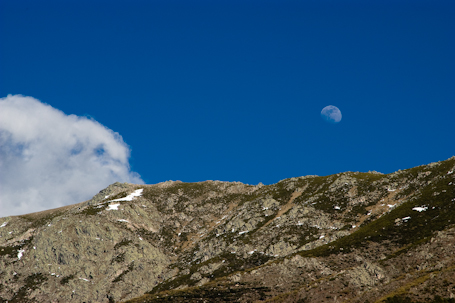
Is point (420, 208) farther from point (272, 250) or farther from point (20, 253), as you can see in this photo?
point (20, 253)

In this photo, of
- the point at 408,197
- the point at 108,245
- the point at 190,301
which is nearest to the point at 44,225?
the point at 108,245

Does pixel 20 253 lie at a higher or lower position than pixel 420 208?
higher

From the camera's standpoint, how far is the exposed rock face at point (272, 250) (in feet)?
292

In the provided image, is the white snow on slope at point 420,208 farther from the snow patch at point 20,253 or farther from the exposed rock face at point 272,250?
the snow patch at point 20,253

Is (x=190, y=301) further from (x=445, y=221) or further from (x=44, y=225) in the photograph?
(x=44, y=225)

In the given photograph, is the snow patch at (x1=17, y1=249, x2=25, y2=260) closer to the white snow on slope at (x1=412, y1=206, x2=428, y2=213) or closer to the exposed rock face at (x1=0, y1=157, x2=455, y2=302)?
the exposed rock face at (x1=0, y1=157, x2=455, y2=302)

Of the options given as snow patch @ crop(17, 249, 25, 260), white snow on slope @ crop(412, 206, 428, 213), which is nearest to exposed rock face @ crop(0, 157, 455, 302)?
white snow on slope @ crop(412, 206, 428, 213)

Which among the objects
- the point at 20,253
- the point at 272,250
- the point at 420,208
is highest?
the point at 20,253

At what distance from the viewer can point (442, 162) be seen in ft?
536

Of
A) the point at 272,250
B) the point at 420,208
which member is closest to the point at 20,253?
the point at 272,250

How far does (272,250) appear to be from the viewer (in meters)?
145

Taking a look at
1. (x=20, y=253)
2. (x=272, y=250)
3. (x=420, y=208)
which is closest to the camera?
(x=420, y=208)

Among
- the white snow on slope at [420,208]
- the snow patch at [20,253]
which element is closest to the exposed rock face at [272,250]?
the white snow on slope at [420,208]

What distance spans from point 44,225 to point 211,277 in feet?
380
